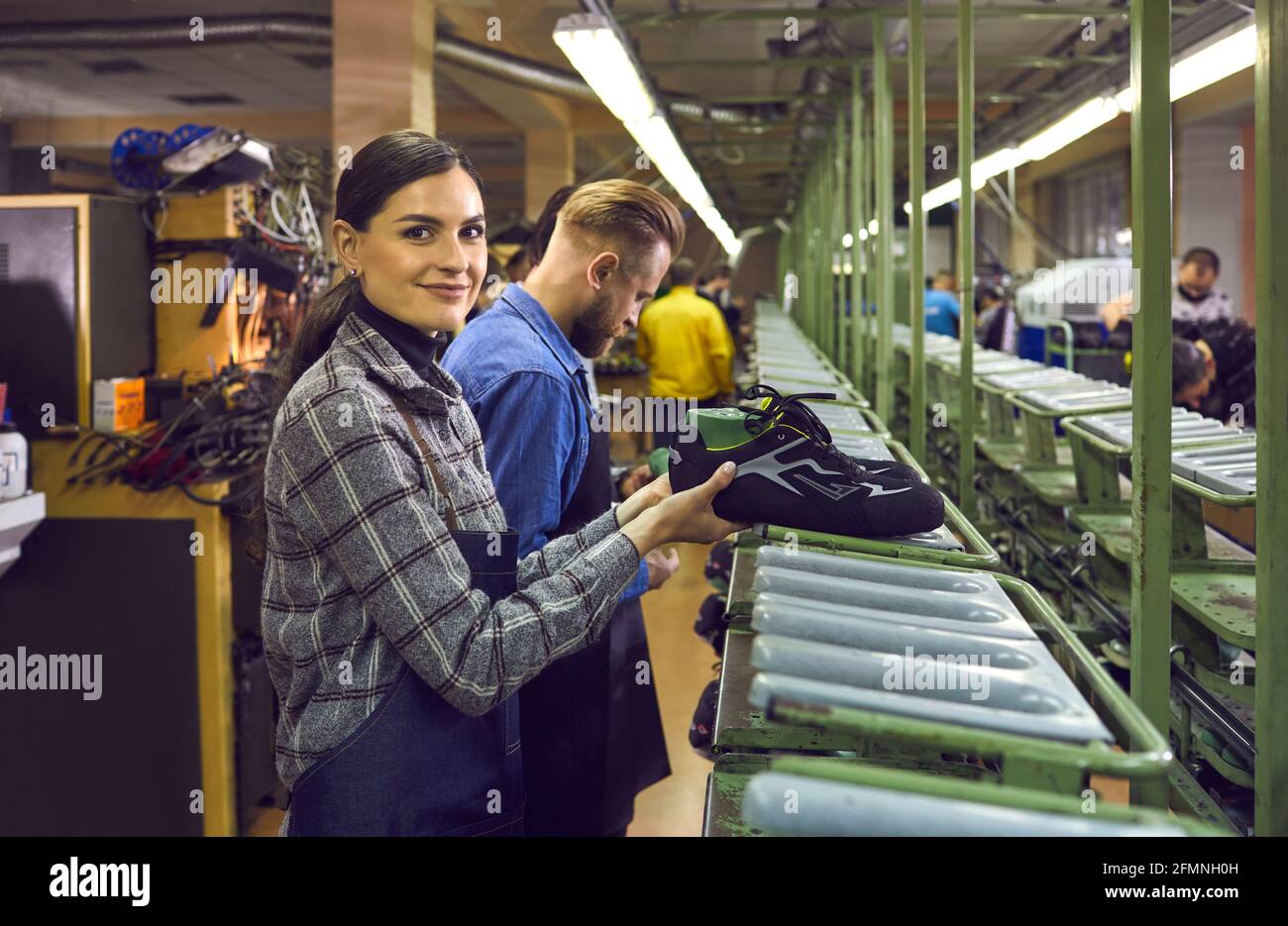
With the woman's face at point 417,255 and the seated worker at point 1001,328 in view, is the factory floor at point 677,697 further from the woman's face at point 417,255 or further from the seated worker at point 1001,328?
the seated worker at point 1001,328

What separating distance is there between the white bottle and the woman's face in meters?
1.78

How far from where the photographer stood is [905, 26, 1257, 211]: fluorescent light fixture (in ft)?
10.1

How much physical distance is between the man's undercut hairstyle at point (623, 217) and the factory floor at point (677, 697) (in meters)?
0.95

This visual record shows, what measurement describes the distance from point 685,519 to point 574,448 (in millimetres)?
605

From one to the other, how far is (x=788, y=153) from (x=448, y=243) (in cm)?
1194

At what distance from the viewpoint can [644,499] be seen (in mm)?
1710

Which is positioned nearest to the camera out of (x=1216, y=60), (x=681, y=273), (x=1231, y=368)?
(x=1216, y=60)

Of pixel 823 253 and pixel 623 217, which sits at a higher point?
pixel 823 253

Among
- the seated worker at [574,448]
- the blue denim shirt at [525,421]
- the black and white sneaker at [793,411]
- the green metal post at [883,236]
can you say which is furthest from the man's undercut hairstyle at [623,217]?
the green metal post at [883,236]

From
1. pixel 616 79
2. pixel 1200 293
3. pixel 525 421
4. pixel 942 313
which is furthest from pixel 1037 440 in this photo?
pixel 942 313

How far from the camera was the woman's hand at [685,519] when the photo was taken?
1513 mm

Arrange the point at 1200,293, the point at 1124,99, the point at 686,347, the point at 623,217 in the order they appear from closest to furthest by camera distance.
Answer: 1. the point at 623,217
2. the point at 1124,99
3. the point at 1200,293
4. the point at 686,347

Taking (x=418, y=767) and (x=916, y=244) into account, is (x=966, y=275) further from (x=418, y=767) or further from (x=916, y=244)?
(x=418, y=767)
